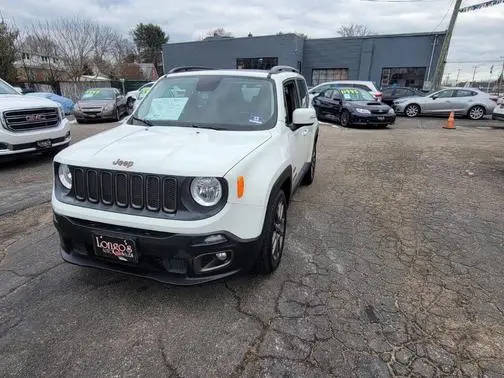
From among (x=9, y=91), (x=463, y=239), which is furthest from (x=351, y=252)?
(x=9, y=91)

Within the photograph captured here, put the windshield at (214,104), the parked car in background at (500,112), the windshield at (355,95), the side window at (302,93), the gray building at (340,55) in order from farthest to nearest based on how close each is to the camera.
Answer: the gray building at (340,55)
the windshield at (355,95)
the parked car in background at (500,112)
the side window at (302,93)
the windshield at (214,104)

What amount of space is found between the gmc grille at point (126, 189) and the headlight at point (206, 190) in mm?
137

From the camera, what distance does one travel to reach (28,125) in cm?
652

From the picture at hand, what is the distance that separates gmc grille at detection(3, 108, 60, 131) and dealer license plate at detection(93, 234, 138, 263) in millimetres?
5174

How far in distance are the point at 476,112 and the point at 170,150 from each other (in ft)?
56.7

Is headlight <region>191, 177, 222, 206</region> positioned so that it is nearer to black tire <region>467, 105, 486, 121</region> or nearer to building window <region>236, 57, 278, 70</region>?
black tire <region>467, 105, 486, 121</region>

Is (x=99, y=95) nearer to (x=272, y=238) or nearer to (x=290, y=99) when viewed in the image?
(x=290, y=99)

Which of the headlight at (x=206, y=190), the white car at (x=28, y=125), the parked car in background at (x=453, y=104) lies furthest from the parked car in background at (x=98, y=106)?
the parked car in background at (x=453, y=104)

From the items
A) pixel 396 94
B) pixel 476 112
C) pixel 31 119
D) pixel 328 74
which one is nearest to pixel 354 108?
pixel 476 112

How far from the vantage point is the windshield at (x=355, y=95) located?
523 inches

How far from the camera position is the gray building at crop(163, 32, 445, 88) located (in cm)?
2342

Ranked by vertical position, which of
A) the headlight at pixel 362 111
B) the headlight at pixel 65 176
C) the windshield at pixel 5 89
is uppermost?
the windshield at pixel 5 89

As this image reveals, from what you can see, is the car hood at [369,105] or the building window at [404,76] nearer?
the car hood at [369,105]

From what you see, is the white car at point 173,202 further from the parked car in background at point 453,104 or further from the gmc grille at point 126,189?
the parked car in background at point 453,104
